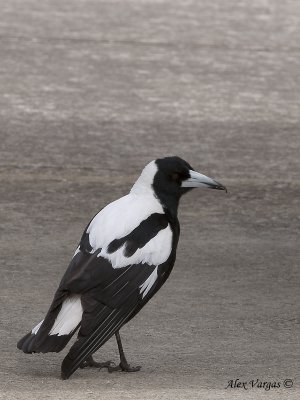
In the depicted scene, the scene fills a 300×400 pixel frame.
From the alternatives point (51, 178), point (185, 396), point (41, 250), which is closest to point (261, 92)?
point (51, 178)

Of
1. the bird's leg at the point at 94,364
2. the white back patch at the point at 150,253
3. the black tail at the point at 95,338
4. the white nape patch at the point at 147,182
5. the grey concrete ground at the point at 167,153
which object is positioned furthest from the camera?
the white nape patch at the point at 147,182

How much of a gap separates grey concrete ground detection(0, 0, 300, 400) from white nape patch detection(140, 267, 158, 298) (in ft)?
1.07

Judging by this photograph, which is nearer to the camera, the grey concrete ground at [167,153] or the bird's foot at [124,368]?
the bird's foot at [124,368]

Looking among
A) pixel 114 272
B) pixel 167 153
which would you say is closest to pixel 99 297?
pixel 114 272

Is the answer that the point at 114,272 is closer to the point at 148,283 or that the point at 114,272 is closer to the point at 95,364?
the point at 148,283

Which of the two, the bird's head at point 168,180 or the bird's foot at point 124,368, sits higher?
the bird's head at point 168,180

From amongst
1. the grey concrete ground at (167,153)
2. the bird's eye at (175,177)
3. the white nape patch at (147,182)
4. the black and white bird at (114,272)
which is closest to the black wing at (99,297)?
the black and white bird at (114,272)

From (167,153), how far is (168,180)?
12.6ft

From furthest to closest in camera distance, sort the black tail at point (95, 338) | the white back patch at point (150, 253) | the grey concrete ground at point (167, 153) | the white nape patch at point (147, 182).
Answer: the white nape patch at point (147, 182) < the grey concrete ground at point (167, 153) < the white back patch at point (150, 253) < the black tail at point (95, 338)

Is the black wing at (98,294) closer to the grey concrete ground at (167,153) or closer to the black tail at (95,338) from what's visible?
the black tail at (95,338)

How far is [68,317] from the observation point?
5.14 m

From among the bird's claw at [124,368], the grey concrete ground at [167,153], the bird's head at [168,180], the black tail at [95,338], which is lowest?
the grey concrete ground at [167,153]

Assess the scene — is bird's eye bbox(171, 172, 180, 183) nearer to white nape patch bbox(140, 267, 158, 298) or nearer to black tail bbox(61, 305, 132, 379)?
white nape patch bbox(140, 267, 158, 298)

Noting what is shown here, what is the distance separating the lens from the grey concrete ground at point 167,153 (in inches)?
220
